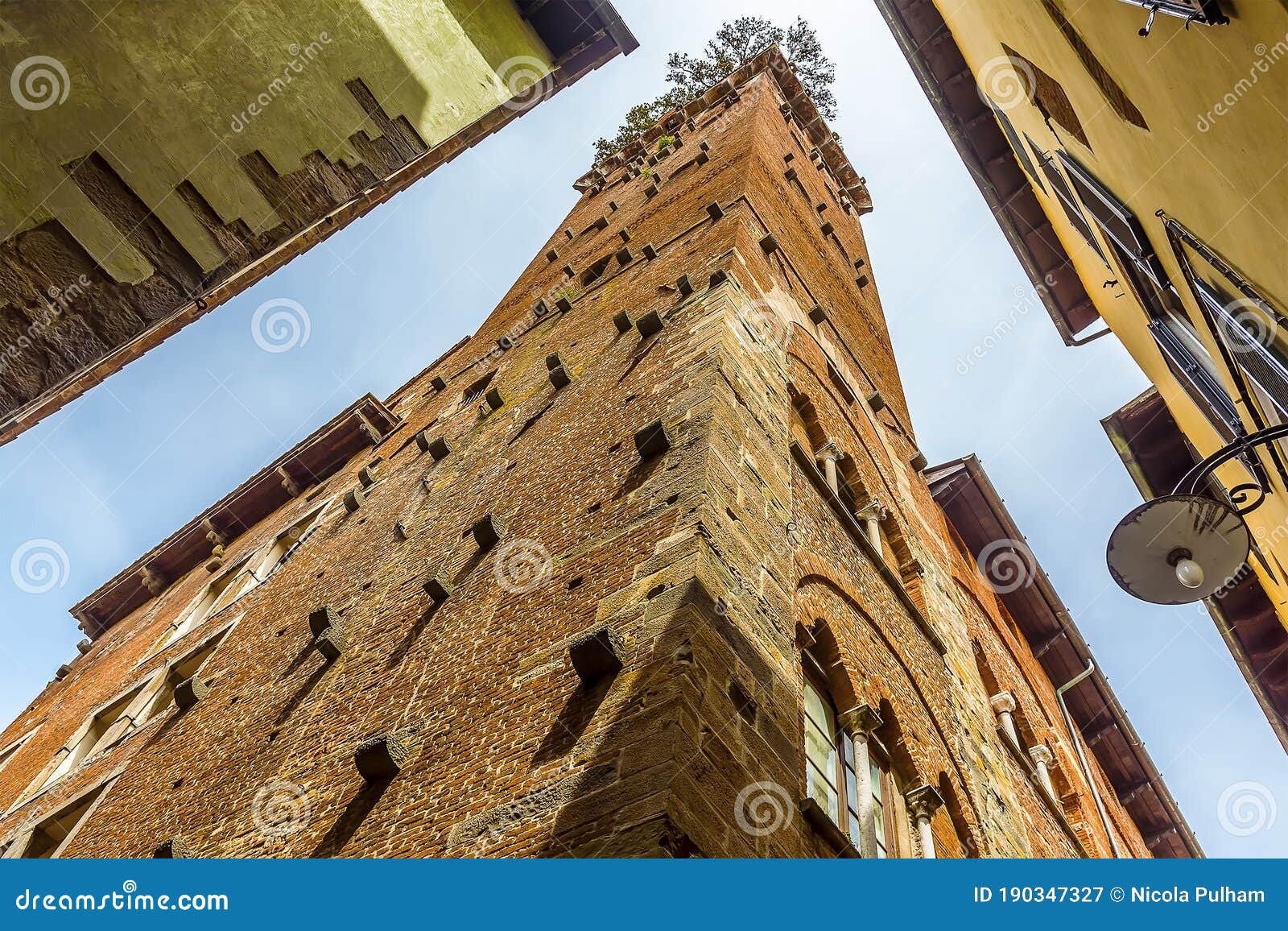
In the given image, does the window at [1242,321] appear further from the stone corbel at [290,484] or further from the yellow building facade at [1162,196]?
the stone corbel at [290,484]

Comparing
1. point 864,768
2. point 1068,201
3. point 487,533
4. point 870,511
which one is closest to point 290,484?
point 870,511

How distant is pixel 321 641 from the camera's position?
798 centimetres

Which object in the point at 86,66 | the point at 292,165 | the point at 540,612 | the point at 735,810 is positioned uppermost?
the point at 86,66

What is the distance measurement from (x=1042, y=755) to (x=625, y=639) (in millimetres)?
9614

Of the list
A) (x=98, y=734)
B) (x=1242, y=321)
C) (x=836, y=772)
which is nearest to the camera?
(x=1242, y=321)

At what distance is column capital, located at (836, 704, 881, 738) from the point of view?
7.07 m

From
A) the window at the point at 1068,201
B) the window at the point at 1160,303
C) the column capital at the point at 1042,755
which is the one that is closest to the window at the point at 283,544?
the column capital at the point at 1042,755

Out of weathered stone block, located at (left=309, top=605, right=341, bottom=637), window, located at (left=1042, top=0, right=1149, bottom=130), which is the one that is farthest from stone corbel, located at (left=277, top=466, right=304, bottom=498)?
window, located at (left=1042, top=0, right=1149, bottom=130)

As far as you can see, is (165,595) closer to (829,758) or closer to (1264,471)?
(829,758)

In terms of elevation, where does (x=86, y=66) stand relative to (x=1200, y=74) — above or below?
Result: above

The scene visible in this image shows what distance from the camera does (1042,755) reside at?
13266 millimetres

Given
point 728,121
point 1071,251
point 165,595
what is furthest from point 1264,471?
point 165,595

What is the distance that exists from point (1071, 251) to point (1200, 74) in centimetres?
872

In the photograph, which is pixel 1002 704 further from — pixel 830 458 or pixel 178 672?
pixel 178 672
